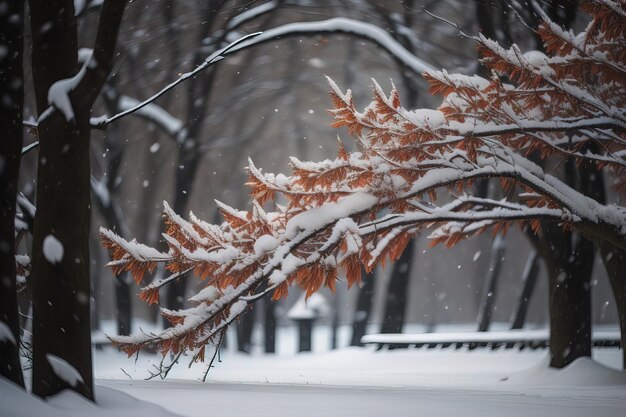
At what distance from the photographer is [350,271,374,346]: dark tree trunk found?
22.1 m

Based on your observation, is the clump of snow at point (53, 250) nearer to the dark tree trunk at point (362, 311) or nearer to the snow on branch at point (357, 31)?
the snow on branch at point (357, 31)

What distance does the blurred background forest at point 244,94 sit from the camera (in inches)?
728

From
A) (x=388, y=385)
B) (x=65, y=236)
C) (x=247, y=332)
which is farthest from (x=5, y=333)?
(x=247, y=332)

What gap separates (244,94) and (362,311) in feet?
24.6

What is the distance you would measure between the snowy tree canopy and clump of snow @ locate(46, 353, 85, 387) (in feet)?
4.71

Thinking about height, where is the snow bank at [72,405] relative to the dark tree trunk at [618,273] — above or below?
above

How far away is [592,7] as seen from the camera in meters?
9.13

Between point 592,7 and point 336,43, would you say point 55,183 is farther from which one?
point 336,43

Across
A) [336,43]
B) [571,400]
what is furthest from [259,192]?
[336,43]

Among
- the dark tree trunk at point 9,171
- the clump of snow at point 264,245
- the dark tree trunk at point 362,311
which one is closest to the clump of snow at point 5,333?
the dark tree trunk at point 9,171

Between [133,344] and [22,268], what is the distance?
5.86ft

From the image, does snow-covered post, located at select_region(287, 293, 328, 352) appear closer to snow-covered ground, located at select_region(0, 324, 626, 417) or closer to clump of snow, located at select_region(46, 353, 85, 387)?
snow-covered ground, located at select_region(0, 324, 626, 417)

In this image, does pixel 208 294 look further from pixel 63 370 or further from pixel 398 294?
pixel 398 294

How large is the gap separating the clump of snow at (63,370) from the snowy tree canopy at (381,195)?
56.5 inches
